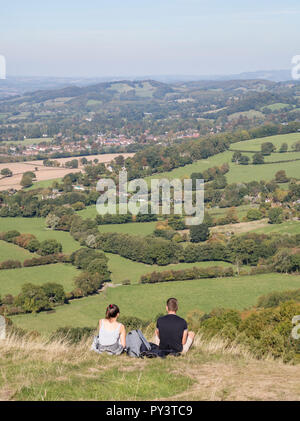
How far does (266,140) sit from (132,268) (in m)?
65.6

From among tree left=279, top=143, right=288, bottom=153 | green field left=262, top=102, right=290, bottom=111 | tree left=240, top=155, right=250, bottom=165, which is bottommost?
tree left=240, top=155, right=250, bottom=165

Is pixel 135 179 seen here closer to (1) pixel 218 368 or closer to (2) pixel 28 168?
(2) pixel 28 168

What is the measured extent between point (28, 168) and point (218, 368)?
102 metres

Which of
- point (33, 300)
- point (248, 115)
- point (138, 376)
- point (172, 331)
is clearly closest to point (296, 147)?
point (33, 300)

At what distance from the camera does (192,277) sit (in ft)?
135

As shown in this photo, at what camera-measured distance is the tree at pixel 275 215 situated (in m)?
59.0

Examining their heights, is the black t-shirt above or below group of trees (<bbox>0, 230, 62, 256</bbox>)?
above

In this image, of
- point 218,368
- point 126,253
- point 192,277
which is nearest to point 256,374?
point 218,368

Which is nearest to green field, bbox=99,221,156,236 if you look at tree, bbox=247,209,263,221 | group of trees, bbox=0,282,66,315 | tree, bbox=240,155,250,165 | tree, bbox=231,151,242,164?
tree, bbox=247,209,263,221

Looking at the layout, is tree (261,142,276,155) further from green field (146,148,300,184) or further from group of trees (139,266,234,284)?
group of trees (139,266,234,284)

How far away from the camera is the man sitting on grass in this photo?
30.1 ft

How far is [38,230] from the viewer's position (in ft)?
198

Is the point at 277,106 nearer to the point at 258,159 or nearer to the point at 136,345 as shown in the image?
the point at 258,159

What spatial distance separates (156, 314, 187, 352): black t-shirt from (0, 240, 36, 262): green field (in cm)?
4026
